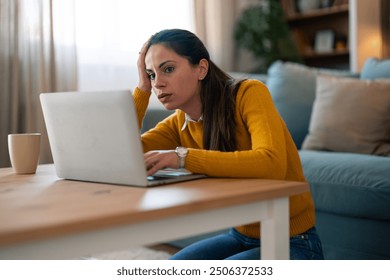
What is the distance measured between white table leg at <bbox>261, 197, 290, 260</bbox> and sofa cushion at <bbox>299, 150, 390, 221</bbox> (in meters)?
0.97

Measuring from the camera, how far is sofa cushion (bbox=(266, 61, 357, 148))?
2.60 meters

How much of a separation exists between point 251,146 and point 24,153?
21.7 inches

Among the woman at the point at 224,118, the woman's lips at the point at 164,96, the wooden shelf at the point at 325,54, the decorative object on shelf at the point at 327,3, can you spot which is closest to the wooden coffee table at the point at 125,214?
the woman at the point at 224,118

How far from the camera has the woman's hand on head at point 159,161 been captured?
1.02 metres

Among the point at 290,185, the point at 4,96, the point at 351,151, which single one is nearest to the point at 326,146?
the point at 351,151

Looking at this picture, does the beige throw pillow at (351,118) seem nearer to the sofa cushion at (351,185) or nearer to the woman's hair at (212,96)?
the sofa cushion at (351,185)

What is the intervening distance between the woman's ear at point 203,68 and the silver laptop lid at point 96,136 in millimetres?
388

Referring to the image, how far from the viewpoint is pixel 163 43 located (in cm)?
124

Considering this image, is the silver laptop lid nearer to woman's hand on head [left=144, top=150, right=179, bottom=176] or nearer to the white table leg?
woman's hand on head [left=144, top=150, right=179, bottom=176]

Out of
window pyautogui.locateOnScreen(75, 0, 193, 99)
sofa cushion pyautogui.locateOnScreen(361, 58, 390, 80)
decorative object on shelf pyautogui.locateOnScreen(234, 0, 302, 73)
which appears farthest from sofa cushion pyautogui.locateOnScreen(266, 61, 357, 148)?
decorative object on shelf pyautogui.locateOnScreen(234, 0, 302, 73)

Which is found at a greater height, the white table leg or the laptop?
the laptop

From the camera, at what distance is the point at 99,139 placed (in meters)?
0.99

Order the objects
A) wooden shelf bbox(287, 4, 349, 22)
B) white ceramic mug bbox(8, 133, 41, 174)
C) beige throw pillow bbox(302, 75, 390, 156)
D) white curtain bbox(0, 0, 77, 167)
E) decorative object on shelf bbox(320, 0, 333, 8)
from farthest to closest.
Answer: decorative object on shelf bbox(320, 0, 333, 8), wooden shelf bbox(287, 4, 349, 22), white curtain bbox(0, 0, 77, 167), beige throw pillow bbox(302, 75, 390, 156), white ceramic mug bbox(8, 133, 41, 174)

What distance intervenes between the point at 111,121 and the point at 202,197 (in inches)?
9.6
